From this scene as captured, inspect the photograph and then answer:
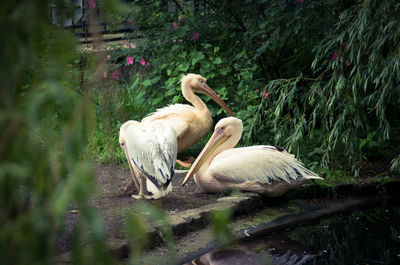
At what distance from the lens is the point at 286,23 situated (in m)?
5.34

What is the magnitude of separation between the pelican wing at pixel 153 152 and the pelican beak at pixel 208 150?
1.12 ft

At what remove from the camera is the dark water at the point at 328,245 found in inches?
122

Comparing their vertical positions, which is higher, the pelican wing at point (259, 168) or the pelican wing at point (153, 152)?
the pelican wing at point (153, 152)

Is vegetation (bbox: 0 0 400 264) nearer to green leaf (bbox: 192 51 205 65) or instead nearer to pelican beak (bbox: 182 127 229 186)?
green leaf (bbox: 192 51 205 65)

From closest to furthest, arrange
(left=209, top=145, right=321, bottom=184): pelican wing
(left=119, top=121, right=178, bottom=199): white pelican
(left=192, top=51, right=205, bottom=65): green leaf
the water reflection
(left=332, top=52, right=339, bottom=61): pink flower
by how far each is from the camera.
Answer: the water reflection, (left=119, top=121, right=178, bottom=199): white pelican, (left=209, top=145, right=321, bottom=184): pelican wing, (left=332, top=52, right=339, bottom=61): pink flower, (left=192, top=51, right=205, bottom=65): green leaf

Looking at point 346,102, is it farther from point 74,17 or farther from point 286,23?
point 74,17

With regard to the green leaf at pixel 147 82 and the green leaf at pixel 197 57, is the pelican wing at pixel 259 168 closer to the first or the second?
the green leaf at pixel 197 57

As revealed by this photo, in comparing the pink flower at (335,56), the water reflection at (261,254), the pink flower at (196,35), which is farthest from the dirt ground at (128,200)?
the pink flower at (196,35)

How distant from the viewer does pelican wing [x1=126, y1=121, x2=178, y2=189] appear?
3699 mm

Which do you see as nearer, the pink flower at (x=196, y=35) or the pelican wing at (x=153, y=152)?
the pelican wing at (x=153, y=152)

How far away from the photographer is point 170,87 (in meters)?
6.13

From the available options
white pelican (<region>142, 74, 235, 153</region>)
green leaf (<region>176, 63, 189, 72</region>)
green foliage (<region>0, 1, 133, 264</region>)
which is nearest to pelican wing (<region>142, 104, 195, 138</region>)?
white pelican (<region>142, 74, 235, 153</region>)

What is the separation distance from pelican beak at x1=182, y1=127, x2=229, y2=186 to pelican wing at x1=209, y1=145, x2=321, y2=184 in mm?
178

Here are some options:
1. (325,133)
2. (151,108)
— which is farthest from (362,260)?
(151,108)
